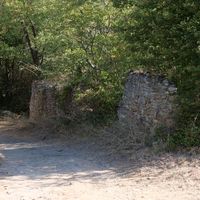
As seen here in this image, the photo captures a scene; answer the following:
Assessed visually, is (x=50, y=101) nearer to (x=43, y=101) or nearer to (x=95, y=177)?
(x=43, y=101)

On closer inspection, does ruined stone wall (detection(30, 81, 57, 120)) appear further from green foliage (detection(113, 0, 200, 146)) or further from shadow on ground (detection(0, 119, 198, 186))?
green foliage (detection(113, 0, 200, 146))

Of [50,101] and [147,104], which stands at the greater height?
[147,104]

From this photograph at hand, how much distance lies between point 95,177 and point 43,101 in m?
12.7

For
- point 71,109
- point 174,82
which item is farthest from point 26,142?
point 174,82

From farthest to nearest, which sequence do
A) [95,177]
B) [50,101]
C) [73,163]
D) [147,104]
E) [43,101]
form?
[43,101]
[50,101]
[147,104]
[73,163]
[95,177]

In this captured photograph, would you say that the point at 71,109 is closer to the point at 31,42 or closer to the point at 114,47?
the point at 114,47

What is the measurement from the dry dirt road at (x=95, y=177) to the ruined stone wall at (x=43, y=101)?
726 centimetres

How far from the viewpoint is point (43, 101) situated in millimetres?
23625

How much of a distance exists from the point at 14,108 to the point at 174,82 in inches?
785

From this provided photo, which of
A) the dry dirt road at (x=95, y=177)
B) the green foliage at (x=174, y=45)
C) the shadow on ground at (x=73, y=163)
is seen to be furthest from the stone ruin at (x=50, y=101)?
the green foliage at (x=174, y=45)

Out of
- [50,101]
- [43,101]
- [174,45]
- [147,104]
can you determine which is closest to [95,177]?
[147,104]

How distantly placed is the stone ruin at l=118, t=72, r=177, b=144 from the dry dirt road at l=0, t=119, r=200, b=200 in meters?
1.46

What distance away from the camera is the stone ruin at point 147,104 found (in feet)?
44.9

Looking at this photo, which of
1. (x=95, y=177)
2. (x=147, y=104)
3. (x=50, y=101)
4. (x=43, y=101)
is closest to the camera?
(x=95, y=177)
